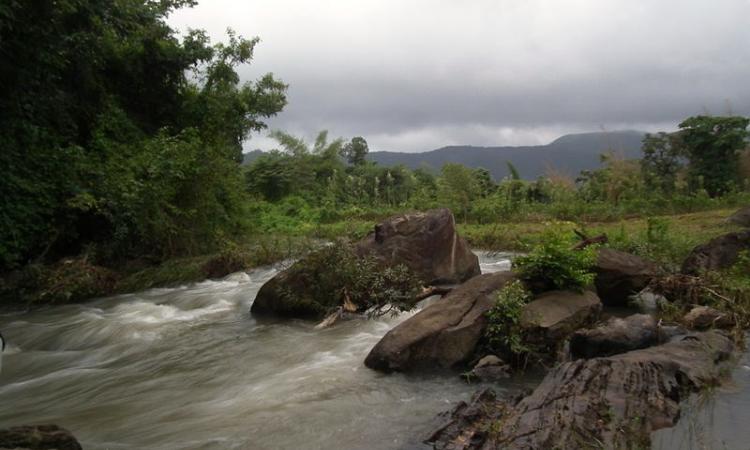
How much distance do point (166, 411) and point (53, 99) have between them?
10400mm

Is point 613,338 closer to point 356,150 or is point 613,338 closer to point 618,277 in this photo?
point 618,277

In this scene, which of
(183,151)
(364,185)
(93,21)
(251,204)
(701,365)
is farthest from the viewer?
(364,185)

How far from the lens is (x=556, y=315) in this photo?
21.4 ft

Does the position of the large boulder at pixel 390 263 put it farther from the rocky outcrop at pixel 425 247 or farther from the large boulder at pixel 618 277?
the large boulder at pixel 618 277

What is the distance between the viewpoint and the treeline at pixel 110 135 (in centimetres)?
1179

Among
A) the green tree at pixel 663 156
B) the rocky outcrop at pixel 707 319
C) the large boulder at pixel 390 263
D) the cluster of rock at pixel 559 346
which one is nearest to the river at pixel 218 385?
the cluster of rock at pixel 559 346

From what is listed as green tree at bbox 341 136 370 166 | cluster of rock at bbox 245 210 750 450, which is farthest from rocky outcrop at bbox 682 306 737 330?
green tree at bbox 341 136 370 166

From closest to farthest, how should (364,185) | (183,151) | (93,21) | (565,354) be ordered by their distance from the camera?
(565,354), (93,21), (183,151), (364,185)

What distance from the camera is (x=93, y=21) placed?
1309cm

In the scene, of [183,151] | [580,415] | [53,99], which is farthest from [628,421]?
[53,99]

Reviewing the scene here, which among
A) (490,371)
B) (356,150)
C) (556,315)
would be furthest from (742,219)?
(356,150)

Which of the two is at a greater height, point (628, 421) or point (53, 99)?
point (53, 99)

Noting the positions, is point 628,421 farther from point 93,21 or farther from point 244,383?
point 93,21

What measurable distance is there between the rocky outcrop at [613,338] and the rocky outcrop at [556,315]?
233 mm
